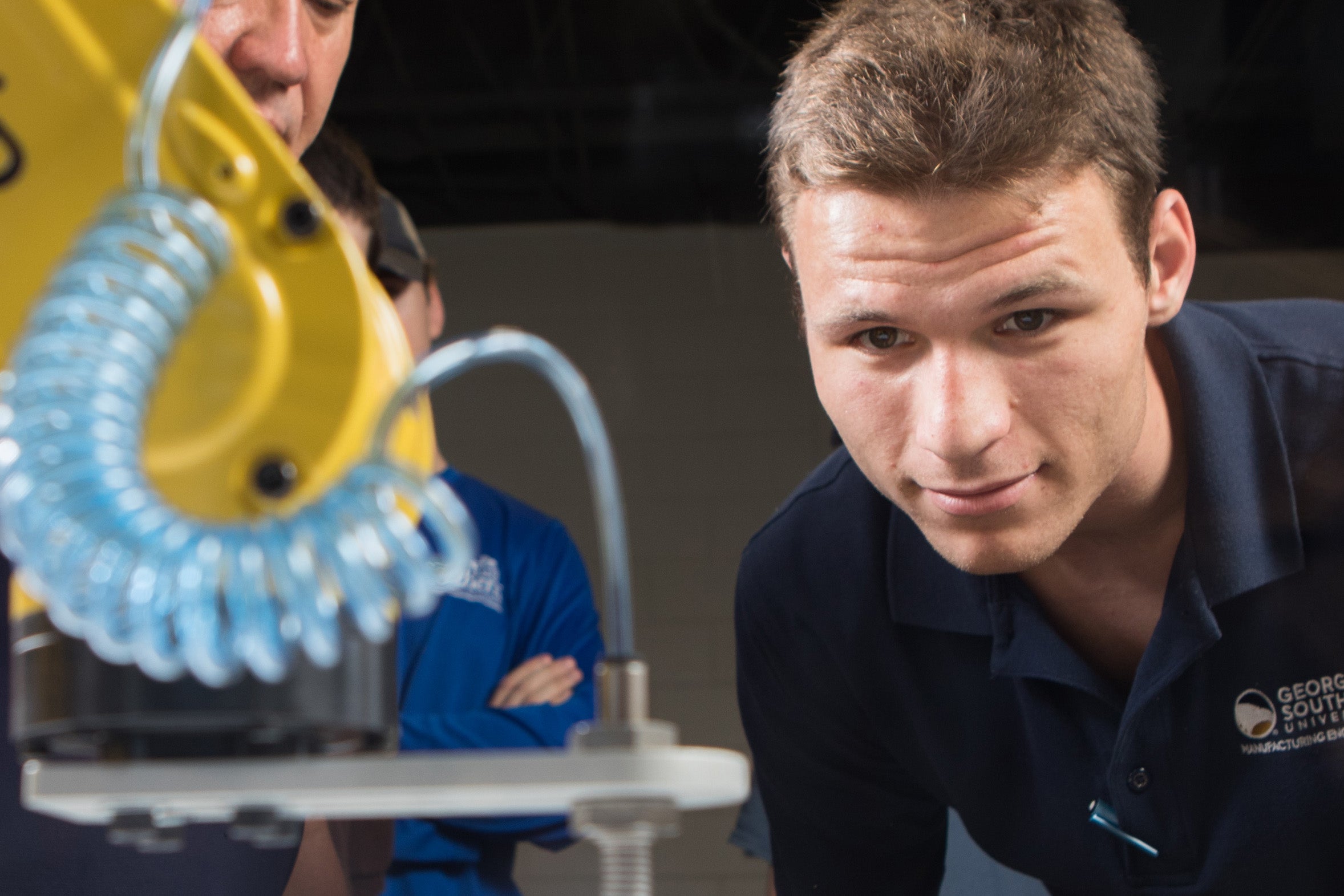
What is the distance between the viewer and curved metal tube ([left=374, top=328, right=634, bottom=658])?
1.23 feet

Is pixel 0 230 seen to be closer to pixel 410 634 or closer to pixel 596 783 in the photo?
pixel 596 783

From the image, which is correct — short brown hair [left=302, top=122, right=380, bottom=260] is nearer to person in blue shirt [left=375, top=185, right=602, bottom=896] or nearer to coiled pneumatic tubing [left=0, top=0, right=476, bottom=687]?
person in blue shirt [left=375, top=185, right=602, bottom=896]

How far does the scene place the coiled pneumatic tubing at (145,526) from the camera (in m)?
0.36

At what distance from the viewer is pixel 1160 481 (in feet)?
3.67

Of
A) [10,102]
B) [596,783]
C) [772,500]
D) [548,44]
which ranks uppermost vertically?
[548,44]

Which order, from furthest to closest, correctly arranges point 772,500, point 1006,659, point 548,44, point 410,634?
point 772,500
point 548,44
point 410,634
point 1006,659

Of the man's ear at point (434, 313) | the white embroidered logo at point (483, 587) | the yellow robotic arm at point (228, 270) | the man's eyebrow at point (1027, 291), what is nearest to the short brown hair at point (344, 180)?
the man's ear at point (434, 313)

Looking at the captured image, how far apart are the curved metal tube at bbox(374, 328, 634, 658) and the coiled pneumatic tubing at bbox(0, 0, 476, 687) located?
3cm

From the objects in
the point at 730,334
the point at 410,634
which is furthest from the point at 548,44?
the point at 410,634

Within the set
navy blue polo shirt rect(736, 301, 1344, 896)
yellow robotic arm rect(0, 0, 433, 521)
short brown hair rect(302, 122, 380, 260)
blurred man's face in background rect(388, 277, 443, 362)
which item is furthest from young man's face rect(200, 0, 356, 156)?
blurred man's face in background rect(388, 277, 443, 362)

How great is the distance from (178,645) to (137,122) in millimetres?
180

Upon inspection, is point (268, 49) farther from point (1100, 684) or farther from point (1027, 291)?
point (1100, 684)

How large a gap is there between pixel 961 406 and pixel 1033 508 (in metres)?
0.13

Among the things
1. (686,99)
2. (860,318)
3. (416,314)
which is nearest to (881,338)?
(860,318)
